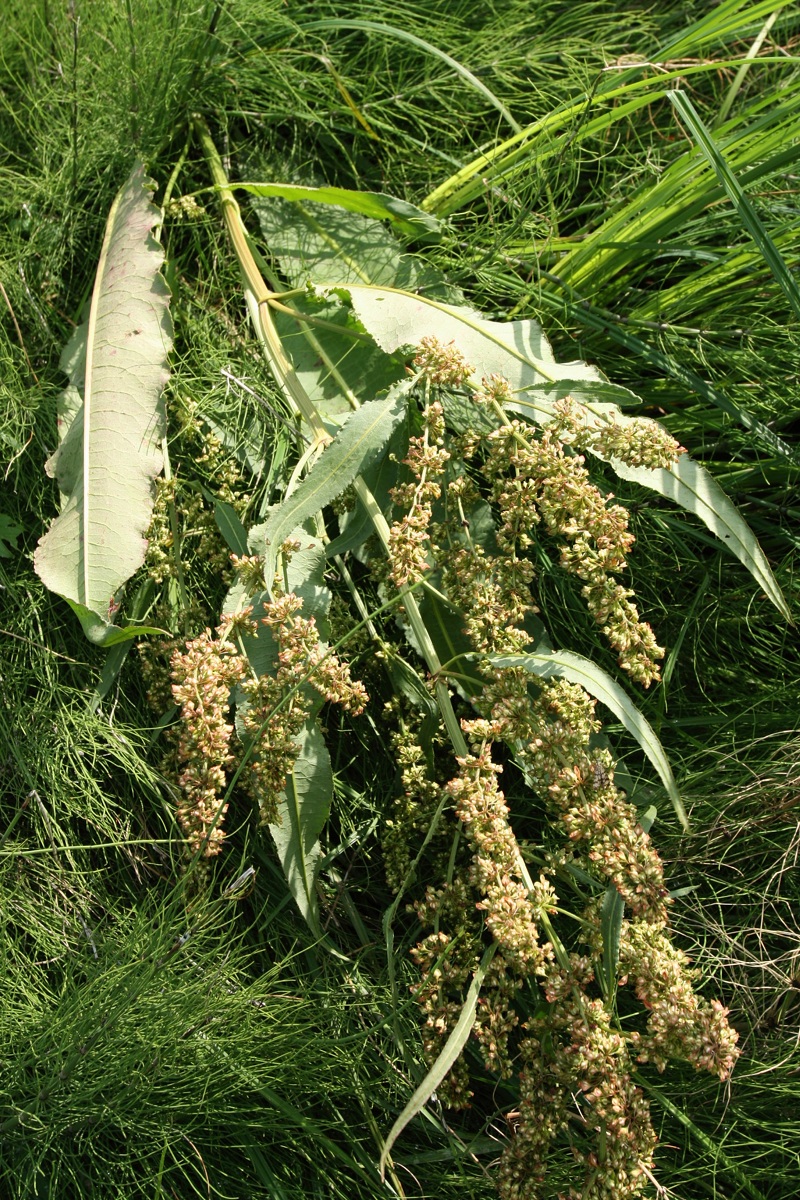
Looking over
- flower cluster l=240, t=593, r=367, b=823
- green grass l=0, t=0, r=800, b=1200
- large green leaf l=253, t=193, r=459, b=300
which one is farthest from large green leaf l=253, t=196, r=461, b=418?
flower cluster l=240, t=593, r=367, b=823

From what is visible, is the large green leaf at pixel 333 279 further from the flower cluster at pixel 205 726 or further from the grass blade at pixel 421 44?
the flower cluster at pixel 205 726

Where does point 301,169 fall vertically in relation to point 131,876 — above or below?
above

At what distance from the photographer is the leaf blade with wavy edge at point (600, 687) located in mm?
1342

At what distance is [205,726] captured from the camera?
4.67ft

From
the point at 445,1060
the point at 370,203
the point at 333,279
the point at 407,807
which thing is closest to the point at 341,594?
the point at 407,807

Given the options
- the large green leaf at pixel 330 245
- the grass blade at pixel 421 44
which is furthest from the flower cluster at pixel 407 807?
the grass blade at pixel 421 44

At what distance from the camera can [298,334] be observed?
1854mm

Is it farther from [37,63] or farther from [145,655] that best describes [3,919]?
[37,63]

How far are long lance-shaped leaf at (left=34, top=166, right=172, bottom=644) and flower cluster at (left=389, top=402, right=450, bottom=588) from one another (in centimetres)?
50

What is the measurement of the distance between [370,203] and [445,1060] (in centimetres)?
145

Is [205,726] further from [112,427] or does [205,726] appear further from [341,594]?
[112,427]

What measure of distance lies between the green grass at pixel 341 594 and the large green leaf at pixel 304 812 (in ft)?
0.31

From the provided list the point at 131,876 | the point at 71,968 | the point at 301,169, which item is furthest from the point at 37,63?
the point at 71,968

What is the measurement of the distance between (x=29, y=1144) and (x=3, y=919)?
34 cm
